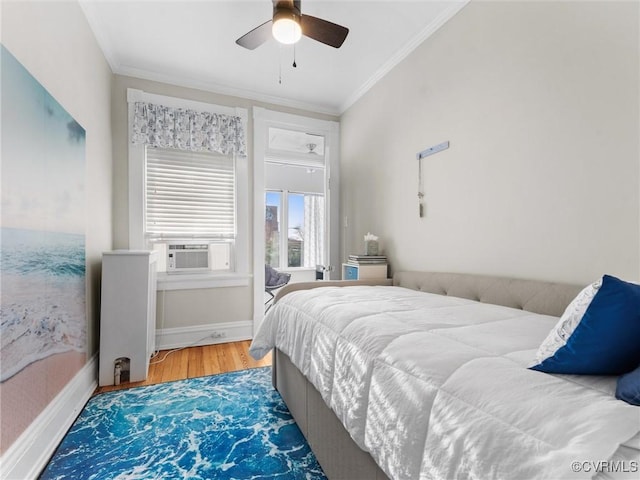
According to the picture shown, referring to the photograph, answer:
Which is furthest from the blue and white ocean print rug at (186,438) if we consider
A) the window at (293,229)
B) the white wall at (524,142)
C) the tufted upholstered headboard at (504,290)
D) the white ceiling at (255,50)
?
the window at (293,229)

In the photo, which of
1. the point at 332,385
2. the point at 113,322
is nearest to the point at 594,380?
the point at 332,385

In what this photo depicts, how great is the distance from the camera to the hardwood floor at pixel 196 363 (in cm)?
241

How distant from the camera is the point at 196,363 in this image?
269 cm

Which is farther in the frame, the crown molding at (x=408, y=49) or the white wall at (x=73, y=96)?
the crown molding at (x=408, y=49)

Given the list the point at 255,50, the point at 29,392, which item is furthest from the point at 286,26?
the point at 29,392

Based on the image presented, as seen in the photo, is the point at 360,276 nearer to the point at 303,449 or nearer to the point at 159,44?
the point at 303,449

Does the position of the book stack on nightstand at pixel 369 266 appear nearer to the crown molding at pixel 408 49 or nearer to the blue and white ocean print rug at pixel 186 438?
the blue and white ocean print rug at pixel 186 438

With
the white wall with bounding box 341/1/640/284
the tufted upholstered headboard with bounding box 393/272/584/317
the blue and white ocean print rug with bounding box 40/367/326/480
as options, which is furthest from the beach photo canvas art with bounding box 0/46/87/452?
the white wall with bounding box 341/1/640/284

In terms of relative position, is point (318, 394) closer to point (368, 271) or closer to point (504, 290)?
point (504, 290)

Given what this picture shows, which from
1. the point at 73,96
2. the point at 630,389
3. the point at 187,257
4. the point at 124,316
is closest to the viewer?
the point at 630,389

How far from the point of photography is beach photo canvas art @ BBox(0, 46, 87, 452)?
1210 millimetres

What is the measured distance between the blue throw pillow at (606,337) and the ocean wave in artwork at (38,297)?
1844 mm

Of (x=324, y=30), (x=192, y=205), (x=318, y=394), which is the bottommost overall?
(x=318, y=394)

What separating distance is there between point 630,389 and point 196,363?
2.80 metres
